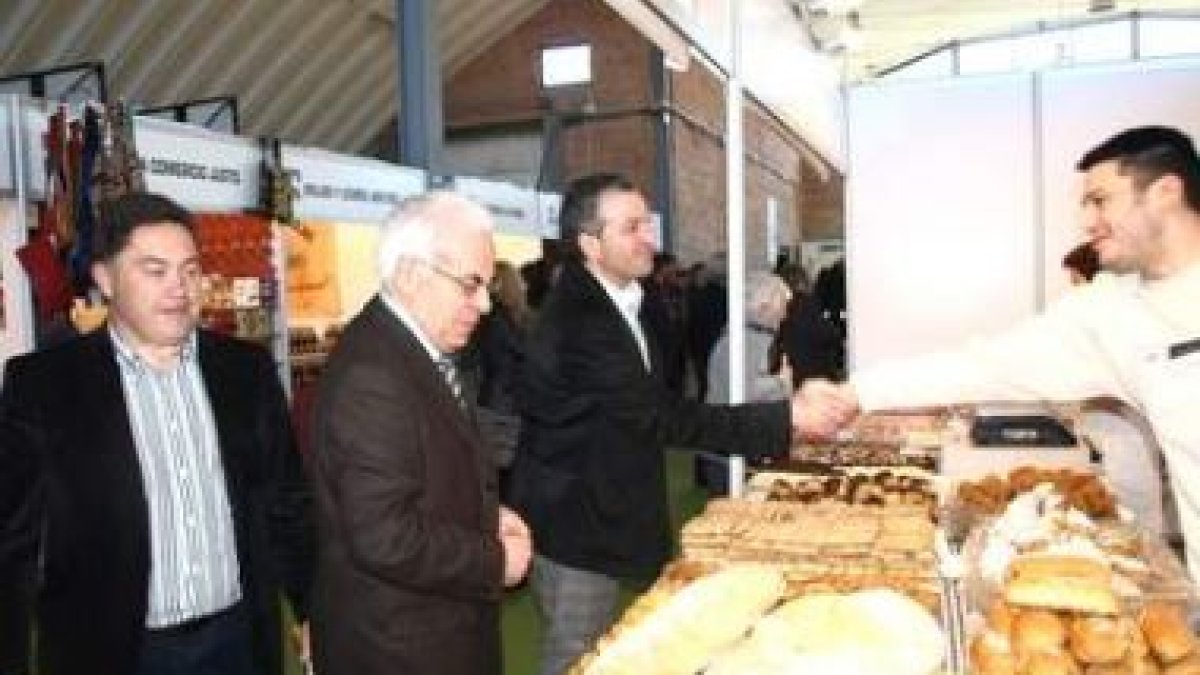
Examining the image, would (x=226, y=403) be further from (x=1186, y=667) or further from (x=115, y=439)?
(x=1186, y=667)

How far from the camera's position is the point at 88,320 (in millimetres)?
4156

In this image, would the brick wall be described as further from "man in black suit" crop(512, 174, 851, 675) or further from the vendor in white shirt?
the vendor in white shirt

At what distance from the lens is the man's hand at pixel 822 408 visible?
2900mm

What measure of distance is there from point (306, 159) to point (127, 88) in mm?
5613

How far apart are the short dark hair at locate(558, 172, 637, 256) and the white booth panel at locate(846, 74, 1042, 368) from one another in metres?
1.91

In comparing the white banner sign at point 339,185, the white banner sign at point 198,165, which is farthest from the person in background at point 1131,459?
the white banner sign at point 339,185

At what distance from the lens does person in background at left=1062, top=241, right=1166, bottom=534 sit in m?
2.91

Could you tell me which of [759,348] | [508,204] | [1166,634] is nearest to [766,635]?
[1166,634]

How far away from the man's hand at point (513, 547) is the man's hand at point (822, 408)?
94 cm

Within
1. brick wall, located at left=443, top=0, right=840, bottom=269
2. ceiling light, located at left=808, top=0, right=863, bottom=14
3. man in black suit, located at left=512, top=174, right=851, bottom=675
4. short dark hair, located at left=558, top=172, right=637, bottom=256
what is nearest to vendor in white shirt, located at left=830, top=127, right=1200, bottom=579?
man in black suit, located at left=512, top=174, right=851, bottom=675

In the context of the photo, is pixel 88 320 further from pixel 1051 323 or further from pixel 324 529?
pixel 1051 323

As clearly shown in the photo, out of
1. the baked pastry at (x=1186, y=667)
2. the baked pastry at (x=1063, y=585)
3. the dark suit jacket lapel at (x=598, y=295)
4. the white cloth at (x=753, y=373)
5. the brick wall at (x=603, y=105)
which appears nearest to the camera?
the baked pastry at (x=1186, y=667)

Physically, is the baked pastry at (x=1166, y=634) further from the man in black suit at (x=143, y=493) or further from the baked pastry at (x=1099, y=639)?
the man in black suit at (x=143, y=493)

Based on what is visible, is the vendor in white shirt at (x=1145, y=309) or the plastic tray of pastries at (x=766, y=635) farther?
the vendor in white shirt at (x=1145, y=309)
